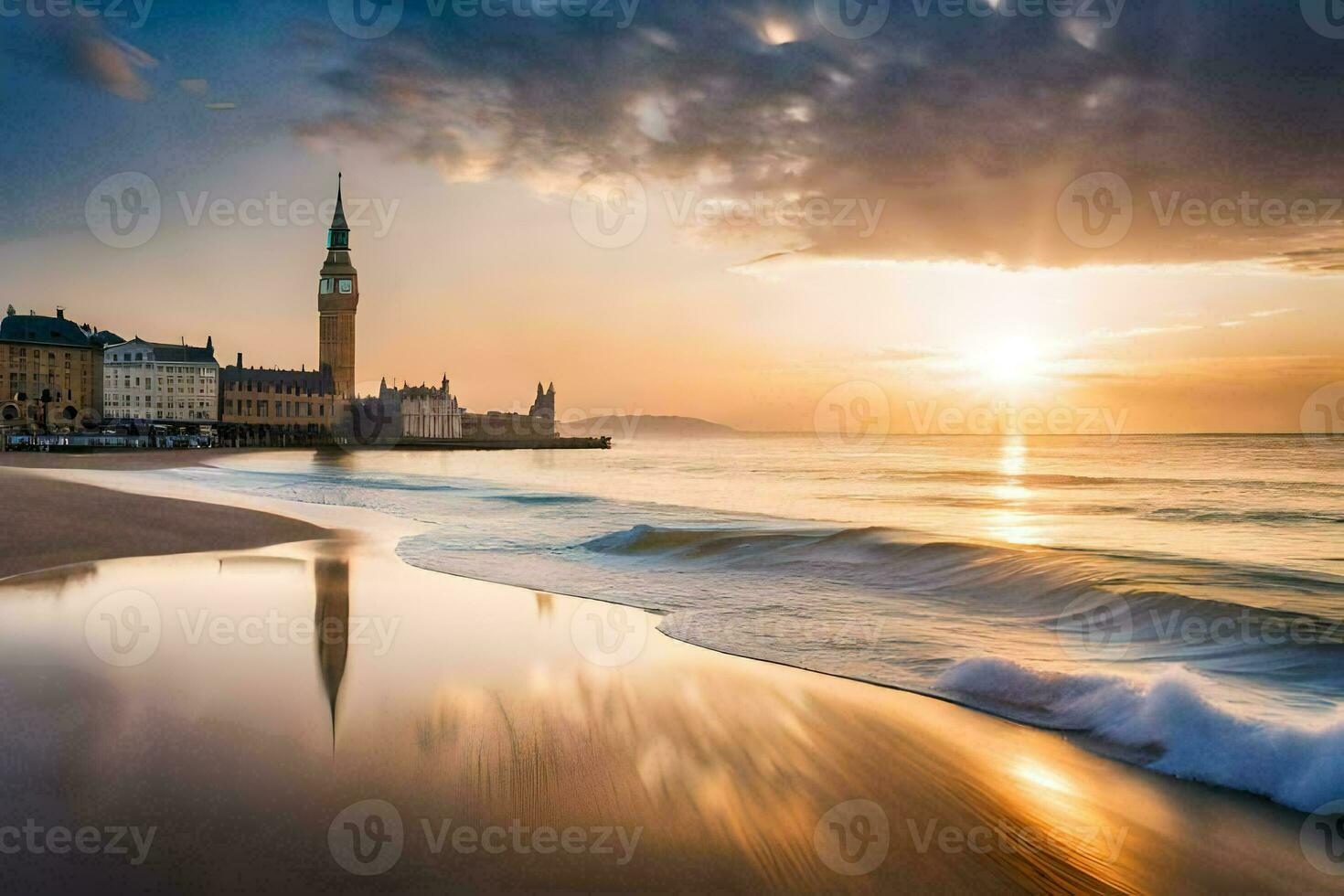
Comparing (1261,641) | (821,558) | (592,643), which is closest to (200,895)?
(592,643)

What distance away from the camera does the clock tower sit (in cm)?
13725

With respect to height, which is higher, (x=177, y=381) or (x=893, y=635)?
(x=177, y=381)

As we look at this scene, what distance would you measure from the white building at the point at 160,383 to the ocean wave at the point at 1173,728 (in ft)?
396

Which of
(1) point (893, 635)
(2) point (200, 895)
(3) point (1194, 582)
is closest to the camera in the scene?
(2) point (200, 895)

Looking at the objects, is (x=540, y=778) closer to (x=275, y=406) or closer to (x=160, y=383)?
(x=160, y=383)

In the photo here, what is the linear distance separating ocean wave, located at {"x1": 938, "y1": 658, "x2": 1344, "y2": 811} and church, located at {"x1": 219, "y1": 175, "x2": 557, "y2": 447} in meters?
114

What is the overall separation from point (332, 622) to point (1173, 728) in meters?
7.36

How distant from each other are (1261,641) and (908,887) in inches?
268

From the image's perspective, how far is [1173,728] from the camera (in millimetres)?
5059

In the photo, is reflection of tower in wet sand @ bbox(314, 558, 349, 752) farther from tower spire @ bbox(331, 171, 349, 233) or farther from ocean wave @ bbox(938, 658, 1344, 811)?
tower spire @ bbox(331, 171, 349, 233)

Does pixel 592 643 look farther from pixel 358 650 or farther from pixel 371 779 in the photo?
pixel 371 779

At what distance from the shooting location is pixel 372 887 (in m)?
3.13

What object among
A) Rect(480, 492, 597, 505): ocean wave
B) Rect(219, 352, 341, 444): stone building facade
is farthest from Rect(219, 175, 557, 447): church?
Rect(480, 492, 597, 505): ocean wave


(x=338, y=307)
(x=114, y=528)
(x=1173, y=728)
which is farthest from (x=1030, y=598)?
(x=338, y=307)
